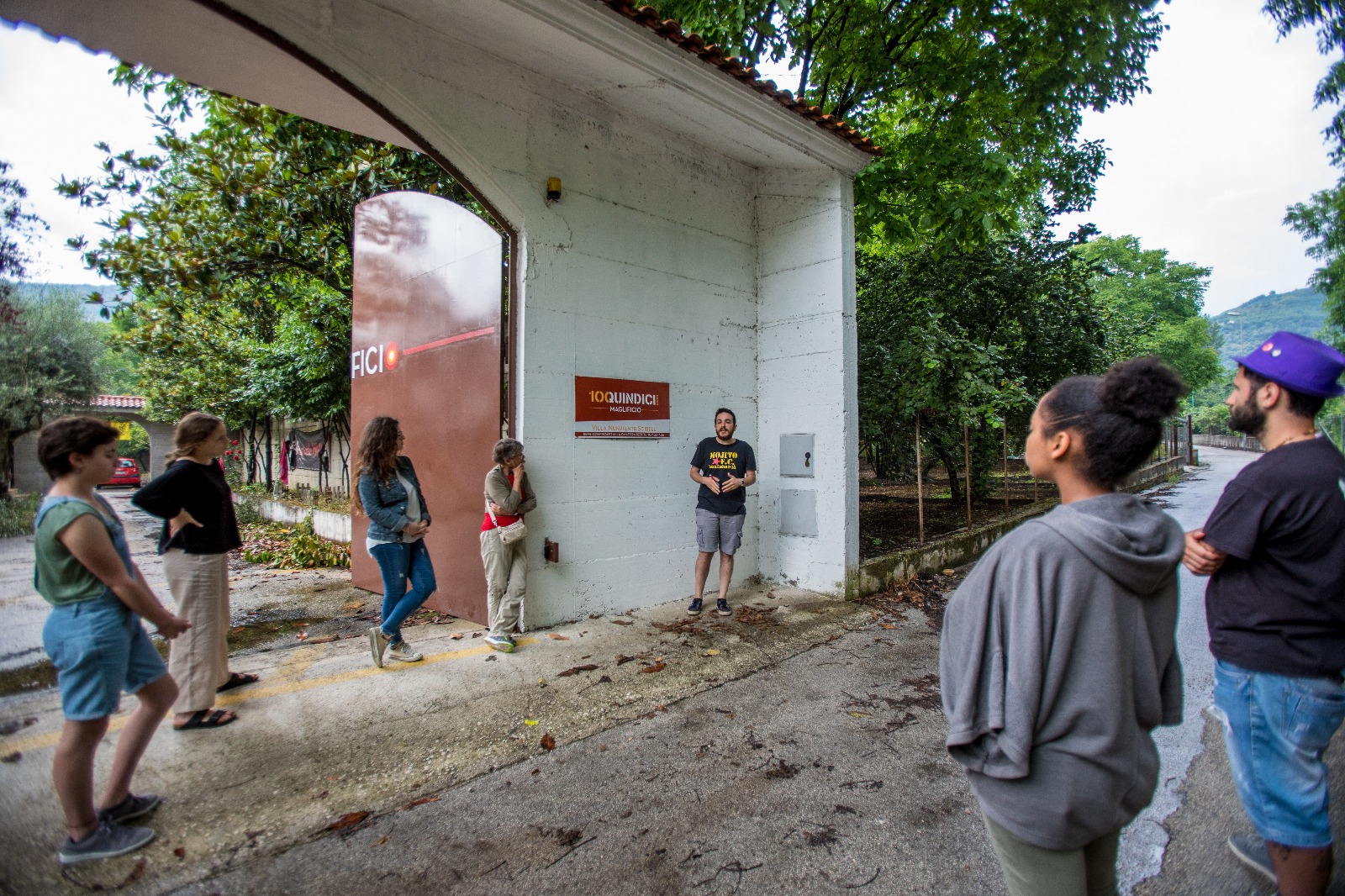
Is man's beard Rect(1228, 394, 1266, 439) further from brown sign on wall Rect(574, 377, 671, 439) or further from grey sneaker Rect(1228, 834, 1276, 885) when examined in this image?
brown sign on wall Rect(574, 377, 671, 439)

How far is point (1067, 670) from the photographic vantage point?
1393 mm

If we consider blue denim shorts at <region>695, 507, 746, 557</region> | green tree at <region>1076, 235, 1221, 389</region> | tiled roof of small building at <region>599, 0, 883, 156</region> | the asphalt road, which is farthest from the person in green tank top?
green tree at <region>1076, 235, 1221, 389</region>

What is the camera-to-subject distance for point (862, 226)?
8828 mm

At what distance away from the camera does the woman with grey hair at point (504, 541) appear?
496 centimetres

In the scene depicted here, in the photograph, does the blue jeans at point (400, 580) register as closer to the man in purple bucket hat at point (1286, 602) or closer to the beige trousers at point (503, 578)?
the beige trousers at point (503, 578)

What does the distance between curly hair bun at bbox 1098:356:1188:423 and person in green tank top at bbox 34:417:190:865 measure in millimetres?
3245

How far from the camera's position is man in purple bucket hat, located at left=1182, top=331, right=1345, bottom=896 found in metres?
Answer: 1.96

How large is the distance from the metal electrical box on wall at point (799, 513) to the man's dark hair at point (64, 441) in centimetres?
567

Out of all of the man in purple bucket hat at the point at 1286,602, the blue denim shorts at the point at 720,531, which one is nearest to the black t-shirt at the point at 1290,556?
the man in purple bucket hat at the point at 1286,602

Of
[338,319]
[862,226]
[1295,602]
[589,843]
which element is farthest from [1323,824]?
[338,319]

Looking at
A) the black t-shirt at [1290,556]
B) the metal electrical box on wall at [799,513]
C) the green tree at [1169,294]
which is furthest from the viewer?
the green tree at [1169,294]

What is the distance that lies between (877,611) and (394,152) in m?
7.76

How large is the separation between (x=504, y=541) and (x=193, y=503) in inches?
76.9

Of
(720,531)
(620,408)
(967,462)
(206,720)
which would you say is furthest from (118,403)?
(967,462)
